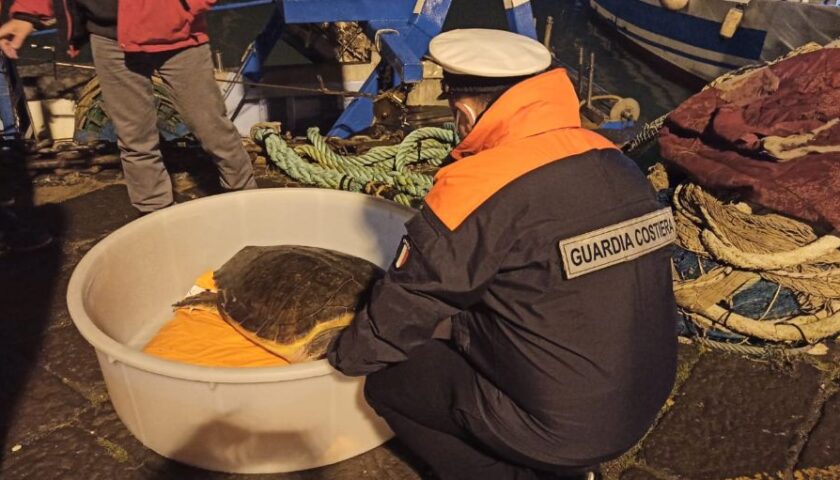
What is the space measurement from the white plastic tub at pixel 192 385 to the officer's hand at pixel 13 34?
1.39 metres

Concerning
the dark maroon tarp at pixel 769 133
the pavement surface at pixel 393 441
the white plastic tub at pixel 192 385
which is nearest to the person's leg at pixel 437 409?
the white plastic tub at pixel 192 385

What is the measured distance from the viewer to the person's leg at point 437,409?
235 cm

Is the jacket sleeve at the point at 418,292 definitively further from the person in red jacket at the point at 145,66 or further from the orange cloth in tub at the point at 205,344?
the person in red jacket at the point at 145,66

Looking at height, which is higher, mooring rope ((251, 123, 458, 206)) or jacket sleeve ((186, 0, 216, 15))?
jacket sleeve ((186, 0, 216, 15))

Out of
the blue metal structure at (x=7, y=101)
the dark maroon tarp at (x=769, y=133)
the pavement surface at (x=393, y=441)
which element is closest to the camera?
the pavement surface at (x=393, y=441)

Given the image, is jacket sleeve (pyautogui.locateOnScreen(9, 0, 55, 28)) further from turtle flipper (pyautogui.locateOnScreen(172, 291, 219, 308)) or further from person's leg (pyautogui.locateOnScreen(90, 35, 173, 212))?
turtle flipper (pyautogui.locateOnScreen(172, 291, 219, 308))

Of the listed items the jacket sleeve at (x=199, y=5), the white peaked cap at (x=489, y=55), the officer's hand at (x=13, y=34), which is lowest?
the officer's hand at (x=13, y=34)

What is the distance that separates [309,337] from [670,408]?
188 centimetres

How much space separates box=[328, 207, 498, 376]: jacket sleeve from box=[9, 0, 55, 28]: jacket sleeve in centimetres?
308

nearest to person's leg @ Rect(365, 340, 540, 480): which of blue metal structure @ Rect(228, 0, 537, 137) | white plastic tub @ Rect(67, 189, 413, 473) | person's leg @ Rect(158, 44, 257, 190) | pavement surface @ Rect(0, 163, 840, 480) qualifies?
white plastic tub @ Rect(67, 189, 413, 473)

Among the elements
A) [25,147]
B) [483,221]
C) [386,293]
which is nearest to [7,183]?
[25,147]

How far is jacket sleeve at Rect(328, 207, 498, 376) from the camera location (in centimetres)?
200

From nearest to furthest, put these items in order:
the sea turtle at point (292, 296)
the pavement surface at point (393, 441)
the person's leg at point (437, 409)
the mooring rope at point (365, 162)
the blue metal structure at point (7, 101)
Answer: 1. the person's leg at point (437, 409)
2. the pavement surface at point (393, 441)
3. the sea turtle at point (292, 296)
4. the blue metal structure at point (7, 101)
5. the mooring rope at point (365, 162)

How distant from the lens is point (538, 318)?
203 centimetres
